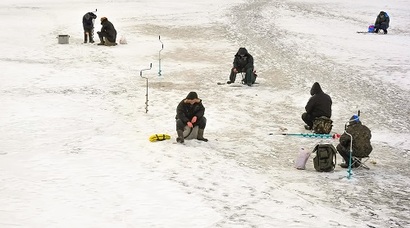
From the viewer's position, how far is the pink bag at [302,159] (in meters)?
11.0

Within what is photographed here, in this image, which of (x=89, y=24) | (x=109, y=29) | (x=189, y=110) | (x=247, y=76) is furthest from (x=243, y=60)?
(x=89, y=24)

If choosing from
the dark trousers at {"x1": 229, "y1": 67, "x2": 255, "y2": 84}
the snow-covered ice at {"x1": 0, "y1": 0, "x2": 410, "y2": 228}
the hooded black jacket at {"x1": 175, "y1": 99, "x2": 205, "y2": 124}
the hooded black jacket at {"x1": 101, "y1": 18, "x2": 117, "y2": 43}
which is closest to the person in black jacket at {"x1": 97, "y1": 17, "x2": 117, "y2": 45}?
the hooded black jacket at {"x1": 101, "y1": 18, "x2": 117, "y2": 43}

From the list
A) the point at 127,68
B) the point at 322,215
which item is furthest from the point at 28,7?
the point at 322,215

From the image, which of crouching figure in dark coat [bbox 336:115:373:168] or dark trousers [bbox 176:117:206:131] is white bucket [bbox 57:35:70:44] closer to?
dark trousers [bbox 176:117:206:131]

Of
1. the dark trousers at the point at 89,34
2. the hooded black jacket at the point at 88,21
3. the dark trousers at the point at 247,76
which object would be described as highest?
the hooded black jacket at the point at 88,21

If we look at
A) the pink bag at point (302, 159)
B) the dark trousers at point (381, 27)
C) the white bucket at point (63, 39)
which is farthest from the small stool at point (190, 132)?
the dark trousers at point (381, 27)

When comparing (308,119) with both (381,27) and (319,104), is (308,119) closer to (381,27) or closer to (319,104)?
(319,104)

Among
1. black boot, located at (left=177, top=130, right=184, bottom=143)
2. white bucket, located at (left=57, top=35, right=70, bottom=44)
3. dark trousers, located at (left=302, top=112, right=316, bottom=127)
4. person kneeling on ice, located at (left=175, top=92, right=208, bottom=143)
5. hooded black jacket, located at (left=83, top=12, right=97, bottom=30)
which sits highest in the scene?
hooded black jacket, located at (left=83, top=12, right=97, bottom=30)

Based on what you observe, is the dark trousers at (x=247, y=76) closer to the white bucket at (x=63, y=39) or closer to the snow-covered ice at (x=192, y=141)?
the snow-covered ice at (x=192, y=141)

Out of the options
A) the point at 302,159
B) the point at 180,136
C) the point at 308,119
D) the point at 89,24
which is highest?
the point at 89,24

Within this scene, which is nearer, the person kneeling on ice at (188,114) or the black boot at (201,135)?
the person kneeling on ice at (188,114)

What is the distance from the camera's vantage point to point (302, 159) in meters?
11.0

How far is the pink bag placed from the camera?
1096 cm

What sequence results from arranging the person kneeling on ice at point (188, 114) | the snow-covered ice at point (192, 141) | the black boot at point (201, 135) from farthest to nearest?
the black boot at point (201, 135) → the person kneeling on ice at point (188, 114) → the snow-covered ice at point (192, 141)
